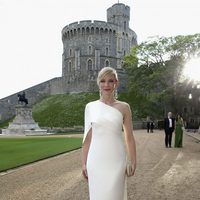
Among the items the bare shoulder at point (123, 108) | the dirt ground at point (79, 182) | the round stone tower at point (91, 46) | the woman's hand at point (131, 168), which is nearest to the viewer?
the woman's hand at point (131, 168)

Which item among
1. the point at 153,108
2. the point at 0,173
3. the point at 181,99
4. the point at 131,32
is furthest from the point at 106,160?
the point at 131,32

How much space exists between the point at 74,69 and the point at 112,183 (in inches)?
2975

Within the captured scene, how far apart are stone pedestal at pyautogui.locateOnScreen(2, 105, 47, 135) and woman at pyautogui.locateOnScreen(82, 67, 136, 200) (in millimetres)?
37930

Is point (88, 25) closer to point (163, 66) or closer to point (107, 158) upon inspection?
point (163, 66)

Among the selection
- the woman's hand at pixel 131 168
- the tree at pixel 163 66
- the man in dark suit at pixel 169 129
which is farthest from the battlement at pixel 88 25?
the woman's hand at pixel 131 168

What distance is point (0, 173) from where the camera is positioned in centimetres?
1095

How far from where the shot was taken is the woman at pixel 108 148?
14.2ft

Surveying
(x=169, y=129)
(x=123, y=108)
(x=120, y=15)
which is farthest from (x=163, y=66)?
(x=123, y=108)

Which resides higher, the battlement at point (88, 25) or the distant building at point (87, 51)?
the battlement at point (88, 25)

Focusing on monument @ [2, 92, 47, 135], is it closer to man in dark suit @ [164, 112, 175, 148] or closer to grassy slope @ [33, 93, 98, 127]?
grassy slope @ [33, 93, 98, 127]

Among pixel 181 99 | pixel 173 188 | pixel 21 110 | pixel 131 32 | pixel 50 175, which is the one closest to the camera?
pixel 173 188

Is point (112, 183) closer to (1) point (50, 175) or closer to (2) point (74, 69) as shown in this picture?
(1) point (50, 175)

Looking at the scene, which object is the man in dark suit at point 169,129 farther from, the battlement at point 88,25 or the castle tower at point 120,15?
the castle tower at point 120,15

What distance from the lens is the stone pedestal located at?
138 ft
